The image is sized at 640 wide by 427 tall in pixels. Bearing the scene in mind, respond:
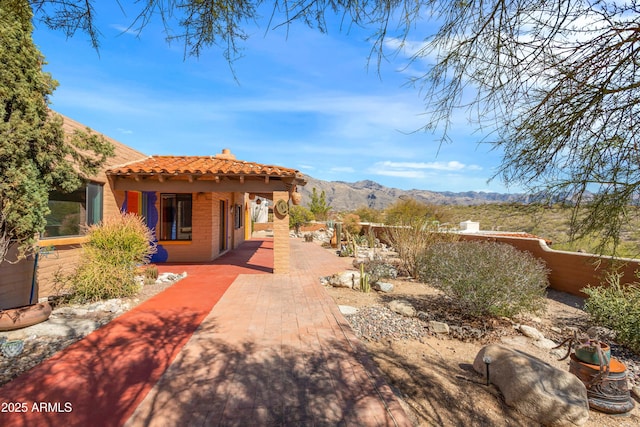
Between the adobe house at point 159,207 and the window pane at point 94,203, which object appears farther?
the window pane at point 94,203

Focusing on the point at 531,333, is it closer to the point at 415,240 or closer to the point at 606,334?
the point at 606,334

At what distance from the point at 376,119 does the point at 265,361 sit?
11.5 ft

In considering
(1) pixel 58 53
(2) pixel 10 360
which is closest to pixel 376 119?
(1) pixel 58 53

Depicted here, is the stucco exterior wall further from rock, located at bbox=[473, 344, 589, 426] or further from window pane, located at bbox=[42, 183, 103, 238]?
rock, located at bbox=[473, 344, 589, 426]

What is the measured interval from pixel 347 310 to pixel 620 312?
16.7 feet

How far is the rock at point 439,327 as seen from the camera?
19.3 ft

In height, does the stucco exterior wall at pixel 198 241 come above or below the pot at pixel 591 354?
above

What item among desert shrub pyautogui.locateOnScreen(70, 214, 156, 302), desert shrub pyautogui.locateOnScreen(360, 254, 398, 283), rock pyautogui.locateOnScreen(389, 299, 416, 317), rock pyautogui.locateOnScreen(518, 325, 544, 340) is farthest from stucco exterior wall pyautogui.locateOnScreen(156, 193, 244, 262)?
rock pyautogui.locateOnScreen(518, 325, 544, 340)

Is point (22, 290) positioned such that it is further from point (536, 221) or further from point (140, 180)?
point (536, 221)

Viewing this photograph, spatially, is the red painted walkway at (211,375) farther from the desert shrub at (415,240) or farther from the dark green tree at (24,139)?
the desert shrub at (415,240)

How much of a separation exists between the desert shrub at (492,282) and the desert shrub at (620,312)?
1.15 metres

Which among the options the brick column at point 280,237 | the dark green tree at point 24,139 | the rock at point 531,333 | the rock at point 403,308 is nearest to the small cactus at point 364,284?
the rock at point 403,308

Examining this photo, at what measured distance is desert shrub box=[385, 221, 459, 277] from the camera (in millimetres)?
10903

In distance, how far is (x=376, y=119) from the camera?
3945 millimetres
